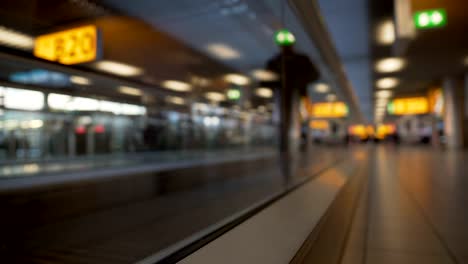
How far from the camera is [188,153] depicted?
31.7ft

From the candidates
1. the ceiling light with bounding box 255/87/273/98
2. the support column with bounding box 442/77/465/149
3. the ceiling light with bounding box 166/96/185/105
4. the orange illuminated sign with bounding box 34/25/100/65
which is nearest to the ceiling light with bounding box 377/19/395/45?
the ceiling light with bounding box 255/87/273/98

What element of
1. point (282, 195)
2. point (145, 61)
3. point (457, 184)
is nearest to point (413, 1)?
point (457, 184)

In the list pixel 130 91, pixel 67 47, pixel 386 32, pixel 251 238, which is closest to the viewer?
pixel 251 238

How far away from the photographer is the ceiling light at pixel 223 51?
1204 centimetres

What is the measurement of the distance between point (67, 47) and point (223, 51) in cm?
892

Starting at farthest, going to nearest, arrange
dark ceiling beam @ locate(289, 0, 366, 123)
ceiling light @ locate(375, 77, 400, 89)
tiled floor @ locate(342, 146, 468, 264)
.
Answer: ceiling light @ locate(375, 77, 400, 89)
dark ceiling beam @ locate(289, 0, 366, 123)
tiled floor @ locate(342, 146, 468, 264)

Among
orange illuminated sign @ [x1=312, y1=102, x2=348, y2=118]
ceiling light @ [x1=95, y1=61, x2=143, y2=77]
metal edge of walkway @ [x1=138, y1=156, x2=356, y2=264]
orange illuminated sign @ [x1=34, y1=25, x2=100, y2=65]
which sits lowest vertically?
metal edge of walkway @ [x1=138, y1=156, x2=356, y2=264]

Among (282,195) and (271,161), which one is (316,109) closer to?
(271,161)

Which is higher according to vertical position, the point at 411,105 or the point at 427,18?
the point at 427,18

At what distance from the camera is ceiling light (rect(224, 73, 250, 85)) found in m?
14.3

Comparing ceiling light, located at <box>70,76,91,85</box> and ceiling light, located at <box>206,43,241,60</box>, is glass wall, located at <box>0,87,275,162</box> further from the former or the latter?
ceiling light, located at <box>206,43,241,60</box>

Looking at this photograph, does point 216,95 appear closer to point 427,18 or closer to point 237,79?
point 237,79

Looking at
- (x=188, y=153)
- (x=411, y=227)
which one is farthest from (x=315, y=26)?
(x=188, y=153)

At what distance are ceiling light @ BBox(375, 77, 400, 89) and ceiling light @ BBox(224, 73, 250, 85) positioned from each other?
35.7 feet
